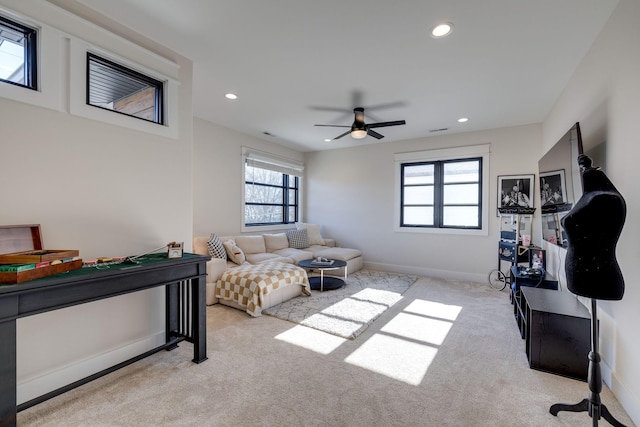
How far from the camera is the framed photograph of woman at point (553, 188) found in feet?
8.82

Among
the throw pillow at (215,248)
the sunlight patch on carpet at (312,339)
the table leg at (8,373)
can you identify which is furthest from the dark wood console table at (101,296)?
the throw pillow at (215,248)

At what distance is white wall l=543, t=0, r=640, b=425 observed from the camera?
1.71 meters

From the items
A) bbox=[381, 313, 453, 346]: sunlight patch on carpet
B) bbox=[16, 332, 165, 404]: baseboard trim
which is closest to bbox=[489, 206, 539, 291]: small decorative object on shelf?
bbox=[381, 313, 453, 346]: sunlight patch on carpet

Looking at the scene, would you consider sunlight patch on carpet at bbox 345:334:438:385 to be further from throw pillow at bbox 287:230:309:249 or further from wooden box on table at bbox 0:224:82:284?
throw pillow at bbox 287:230:309:249

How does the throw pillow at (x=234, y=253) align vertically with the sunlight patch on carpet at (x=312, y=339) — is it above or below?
above

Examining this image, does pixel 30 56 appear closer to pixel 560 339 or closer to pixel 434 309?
pixel 560 339

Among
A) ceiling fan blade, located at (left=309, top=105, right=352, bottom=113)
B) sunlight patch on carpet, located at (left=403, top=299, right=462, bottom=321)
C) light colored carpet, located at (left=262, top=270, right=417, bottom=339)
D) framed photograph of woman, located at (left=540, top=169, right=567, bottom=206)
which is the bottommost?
sunlight patch on carpet, located at (left=403, top=299, right=462, bottom=321)

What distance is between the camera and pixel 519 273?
3.29 metres

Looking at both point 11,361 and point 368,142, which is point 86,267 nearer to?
point 11,361

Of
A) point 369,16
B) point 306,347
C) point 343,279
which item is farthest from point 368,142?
point 306,347

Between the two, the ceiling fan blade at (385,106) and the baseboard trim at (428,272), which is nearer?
the ceiling fan blade at (385,106)

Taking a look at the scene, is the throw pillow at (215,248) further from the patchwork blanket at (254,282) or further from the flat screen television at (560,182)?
the flat screen television at (560,182)

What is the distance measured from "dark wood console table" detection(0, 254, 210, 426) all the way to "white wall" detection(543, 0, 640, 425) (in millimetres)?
2994

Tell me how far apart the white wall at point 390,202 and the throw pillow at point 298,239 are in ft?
2.64
